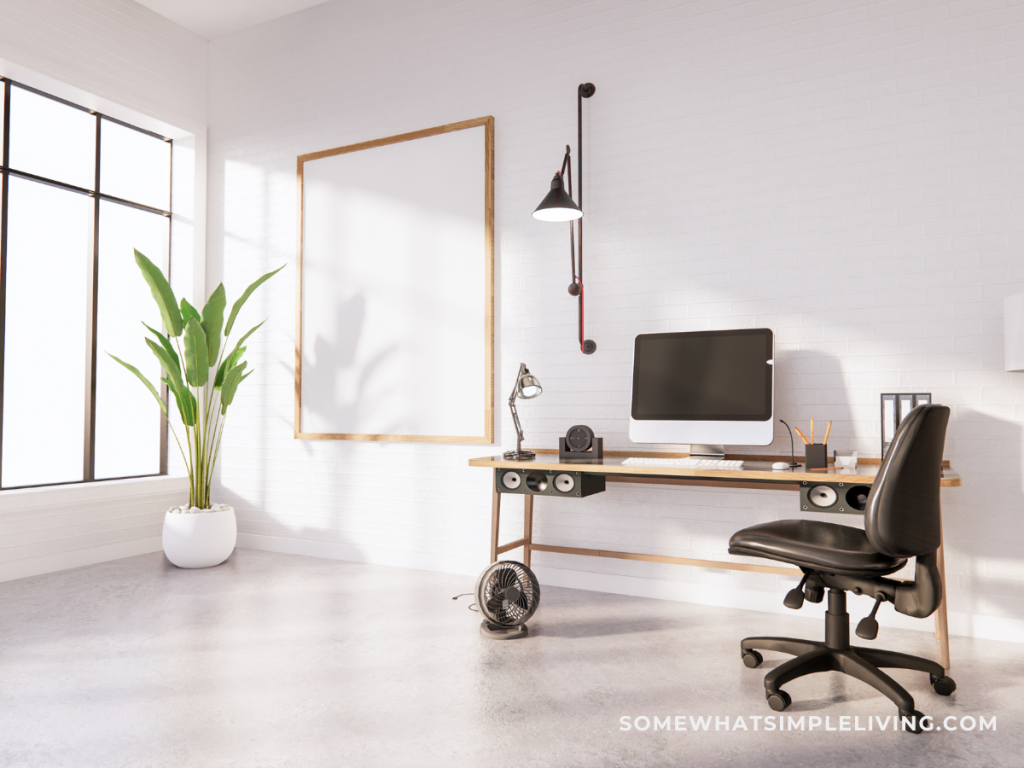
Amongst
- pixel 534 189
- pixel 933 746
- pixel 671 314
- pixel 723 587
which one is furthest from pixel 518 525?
pixel 933 746

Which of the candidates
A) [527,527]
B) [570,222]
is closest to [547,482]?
[527,527]

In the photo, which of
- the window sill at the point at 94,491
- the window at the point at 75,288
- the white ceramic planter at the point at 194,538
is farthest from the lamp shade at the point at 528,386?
the window at the point at 75,288

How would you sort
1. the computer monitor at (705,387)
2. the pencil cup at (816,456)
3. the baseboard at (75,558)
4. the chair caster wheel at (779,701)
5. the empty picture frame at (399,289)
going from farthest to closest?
the empty picture frame at (399,289) → the baseboard at (75,558) → the computer monitor at (705,387) → the pencil cup at (816,456) → the chair caster wheel at (779,701)

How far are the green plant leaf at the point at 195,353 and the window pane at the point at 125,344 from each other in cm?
71

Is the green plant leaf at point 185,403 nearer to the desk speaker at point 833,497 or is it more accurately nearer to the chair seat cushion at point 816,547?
the chair seat cushion at point 816,547

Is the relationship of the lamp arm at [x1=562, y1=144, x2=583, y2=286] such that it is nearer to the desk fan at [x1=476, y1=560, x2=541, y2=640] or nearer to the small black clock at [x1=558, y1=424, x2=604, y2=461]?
the small black clock at [x1=558, y1=424, x2=604, y2=461]

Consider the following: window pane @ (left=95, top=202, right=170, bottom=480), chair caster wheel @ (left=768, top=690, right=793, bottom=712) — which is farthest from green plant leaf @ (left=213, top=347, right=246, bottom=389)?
chair caster wheel @ (left=768, top=690, right=793, bottom=712)

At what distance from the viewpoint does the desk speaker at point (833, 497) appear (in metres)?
2.60

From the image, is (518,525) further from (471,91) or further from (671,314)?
(471,91)

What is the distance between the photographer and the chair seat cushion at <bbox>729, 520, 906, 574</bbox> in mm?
2117

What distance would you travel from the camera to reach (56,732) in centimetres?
206

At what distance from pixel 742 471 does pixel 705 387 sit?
556 millimetres

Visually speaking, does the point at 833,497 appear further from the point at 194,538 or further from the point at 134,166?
the point at 134,166

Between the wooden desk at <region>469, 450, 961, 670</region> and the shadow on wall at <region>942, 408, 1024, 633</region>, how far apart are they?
186 mm
